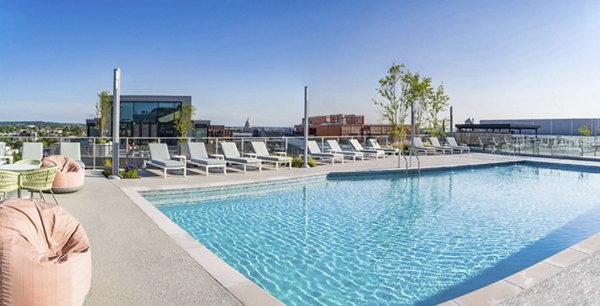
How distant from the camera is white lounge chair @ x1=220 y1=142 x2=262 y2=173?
1036cm

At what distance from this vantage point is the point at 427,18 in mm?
13062

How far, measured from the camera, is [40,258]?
2262mm

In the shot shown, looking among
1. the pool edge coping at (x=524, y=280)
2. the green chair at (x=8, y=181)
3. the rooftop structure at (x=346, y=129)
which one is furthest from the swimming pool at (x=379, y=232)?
the rooftop structure at (x=346, y=129)

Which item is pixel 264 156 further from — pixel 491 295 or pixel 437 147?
pixel 437 147

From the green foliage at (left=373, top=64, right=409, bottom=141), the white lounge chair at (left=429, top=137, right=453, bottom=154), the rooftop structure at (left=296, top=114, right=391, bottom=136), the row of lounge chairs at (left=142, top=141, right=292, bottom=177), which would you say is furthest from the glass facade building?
the white lounge chair at (left=429, top=137, right=453, bottom=154)

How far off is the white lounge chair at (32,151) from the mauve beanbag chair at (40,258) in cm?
697

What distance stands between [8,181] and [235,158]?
624 centimetres

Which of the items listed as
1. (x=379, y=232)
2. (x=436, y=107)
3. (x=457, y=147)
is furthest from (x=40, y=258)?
(x=436, y=107)

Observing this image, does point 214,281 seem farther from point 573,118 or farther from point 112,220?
point 573,118

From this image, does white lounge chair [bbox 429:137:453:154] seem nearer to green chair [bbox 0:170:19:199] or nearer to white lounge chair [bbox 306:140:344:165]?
white lounge chair [bbox 306:140:344:165]

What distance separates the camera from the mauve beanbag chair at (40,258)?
7.09 feet

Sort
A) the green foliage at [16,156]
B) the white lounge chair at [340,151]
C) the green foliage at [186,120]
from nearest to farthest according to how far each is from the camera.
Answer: the green foliage at [16,156], the white lounge chair at [340,151], the green foliage at [186,120]

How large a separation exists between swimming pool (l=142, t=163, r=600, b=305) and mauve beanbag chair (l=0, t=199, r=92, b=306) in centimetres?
172

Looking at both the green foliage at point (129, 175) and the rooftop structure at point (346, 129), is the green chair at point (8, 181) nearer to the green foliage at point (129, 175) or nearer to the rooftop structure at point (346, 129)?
the green foliage at point (129, 175)
